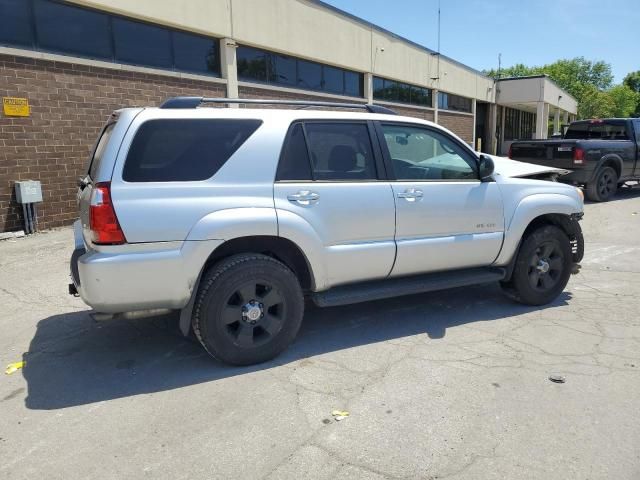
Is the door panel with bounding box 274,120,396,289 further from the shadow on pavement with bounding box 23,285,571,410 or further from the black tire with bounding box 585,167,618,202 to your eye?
the black tire with bounding box 585,167,618,202

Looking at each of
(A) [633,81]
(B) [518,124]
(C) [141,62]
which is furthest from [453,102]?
(A) [633,81]

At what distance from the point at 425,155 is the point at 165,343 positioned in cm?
282

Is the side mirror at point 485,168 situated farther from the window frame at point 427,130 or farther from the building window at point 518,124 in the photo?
the building window at point 518,124

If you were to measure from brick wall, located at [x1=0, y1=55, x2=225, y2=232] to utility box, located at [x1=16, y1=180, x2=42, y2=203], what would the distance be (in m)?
0.18

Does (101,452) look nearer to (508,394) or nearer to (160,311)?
(160,311)

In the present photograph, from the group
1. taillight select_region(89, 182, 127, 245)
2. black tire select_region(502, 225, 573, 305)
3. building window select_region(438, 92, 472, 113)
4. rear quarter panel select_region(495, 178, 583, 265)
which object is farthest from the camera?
building window select_region(438, 92, 472, 113)

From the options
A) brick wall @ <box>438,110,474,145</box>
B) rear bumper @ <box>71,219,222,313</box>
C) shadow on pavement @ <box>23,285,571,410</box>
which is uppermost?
brick wall @ <box>438,110,474,145</box>

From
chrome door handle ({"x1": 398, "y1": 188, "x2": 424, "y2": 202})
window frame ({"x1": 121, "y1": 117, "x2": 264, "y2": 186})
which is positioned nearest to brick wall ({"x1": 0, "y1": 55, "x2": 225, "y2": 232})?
window frame ({"x1": 121, "y1": 117, "x2": 264, "y2": 186})

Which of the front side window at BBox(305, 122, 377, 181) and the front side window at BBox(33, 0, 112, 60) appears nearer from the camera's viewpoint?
the front side window at BBox(305, 122, 377, 181)

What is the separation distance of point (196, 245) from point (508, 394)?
2.29m

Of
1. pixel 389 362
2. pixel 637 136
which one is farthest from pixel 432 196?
pixel 637 136

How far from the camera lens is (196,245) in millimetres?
3447

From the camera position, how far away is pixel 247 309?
3684 millimetres

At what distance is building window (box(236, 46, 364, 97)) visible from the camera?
13.2 metres
